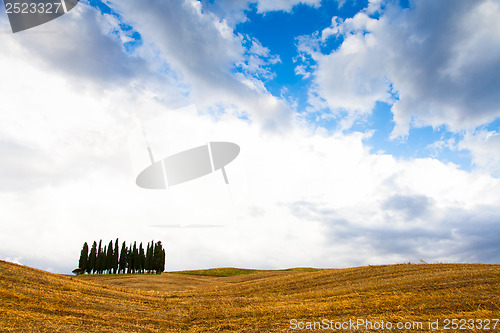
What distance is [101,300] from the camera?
64.7 feet

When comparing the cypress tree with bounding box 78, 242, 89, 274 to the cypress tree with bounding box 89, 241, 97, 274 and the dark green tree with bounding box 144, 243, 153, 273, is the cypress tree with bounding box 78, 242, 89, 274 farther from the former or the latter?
the dark green tree with bounding box 144, 243, 153, 273

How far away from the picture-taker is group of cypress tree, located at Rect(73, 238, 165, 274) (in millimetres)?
78062

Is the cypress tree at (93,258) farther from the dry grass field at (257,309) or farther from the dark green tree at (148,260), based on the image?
the dry grass field at (257,309)

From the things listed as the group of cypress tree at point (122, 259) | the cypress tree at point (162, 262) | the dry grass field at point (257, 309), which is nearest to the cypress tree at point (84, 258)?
the group of cypress tree at point (122, 259)

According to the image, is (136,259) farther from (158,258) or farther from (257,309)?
(257,309)

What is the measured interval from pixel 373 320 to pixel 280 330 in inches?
156

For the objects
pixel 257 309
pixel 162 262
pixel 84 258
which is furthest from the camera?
pixel 162 262

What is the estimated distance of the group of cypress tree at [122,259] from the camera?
78062 mm

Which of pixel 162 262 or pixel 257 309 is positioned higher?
pixel 162 262

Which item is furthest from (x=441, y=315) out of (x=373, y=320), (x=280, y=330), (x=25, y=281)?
(x=25, y=281)

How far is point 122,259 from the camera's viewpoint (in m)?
80.4

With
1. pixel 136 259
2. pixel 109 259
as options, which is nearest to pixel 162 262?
pixel 136 259

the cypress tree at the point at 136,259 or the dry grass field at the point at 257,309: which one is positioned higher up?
the cypress tree at the point at 136,259

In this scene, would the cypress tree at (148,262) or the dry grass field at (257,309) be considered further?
the cypress tree at (148,262)
